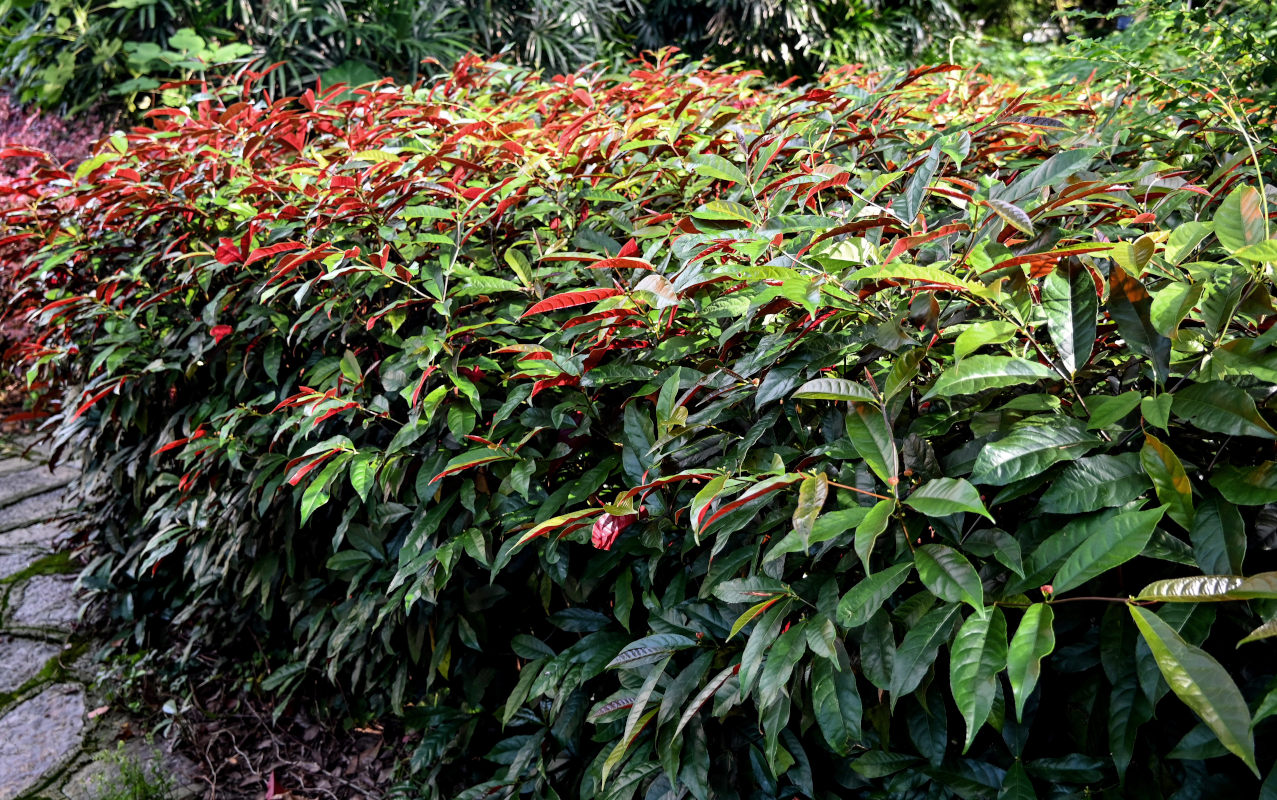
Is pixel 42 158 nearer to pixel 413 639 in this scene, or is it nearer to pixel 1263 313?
pixel 413 639

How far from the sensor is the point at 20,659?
2555mm

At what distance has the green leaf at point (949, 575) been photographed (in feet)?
2.48

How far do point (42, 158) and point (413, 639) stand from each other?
1.75 metres

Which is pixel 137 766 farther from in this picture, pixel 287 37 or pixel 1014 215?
pixel 287 37

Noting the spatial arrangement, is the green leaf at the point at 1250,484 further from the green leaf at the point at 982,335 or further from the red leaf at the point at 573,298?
the red leaf at the point at 573,298

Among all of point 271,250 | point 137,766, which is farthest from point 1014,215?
point 137,766

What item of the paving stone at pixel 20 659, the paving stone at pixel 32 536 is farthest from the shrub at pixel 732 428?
the paving stone at pixel 32 536

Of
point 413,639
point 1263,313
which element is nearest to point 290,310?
point 413,639

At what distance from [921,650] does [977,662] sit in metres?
0.08

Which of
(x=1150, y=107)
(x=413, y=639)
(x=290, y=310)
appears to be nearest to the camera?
(x=413, y=639)

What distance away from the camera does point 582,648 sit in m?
1.30

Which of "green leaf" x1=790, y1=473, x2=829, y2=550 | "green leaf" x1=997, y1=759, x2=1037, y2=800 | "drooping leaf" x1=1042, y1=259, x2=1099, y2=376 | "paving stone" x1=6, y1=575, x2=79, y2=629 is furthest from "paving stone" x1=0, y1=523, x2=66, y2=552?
"drooping leaf" x1=1042, y1=259, x2=1099, y2=376

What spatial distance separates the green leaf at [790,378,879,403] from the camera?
850mm

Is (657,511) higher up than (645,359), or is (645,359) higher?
(645,359)
